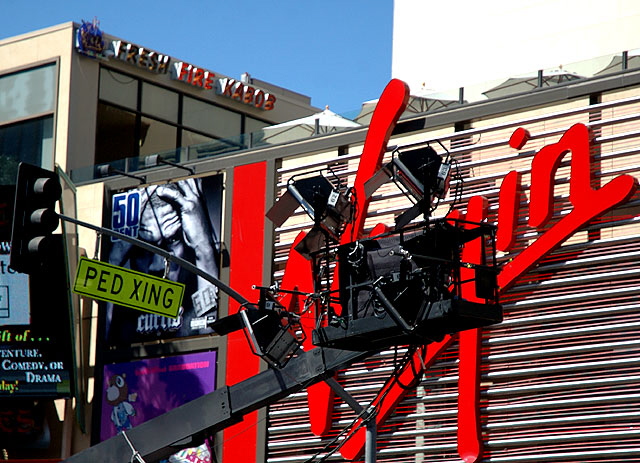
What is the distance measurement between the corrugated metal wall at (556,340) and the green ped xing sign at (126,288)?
418 cm

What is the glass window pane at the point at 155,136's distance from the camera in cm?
3453

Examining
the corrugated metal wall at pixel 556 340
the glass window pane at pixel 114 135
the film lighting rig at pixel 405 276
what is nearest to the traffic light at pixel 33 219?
the film lighting rig at pixel 405 276

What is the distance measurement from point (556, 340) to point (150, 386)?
10645 mm

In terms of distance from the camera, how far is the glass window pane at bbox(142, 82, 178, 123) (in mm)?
34500

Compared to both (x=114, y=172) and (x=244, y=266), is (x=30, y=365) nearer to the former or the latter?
(x=114, y=172)

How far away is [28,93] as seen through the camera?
108ft

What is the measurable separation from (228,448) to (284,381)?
1020cm

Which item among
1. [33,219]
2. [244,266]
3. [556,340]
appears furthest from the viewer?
[244,266]

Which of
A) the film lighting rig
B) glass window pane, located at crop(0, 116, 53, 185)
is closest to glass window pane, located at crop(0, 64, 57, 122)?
glass window pane, located at crop(0, 116, 53, 185)

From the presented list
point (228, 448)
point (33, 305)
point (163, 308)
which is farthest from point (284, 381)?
point (33, 305)

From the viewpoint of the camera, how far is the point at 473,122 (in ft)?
75.5

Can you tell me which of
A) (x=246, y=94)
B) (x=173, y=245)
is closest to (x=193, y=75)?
(x=246, y=94)

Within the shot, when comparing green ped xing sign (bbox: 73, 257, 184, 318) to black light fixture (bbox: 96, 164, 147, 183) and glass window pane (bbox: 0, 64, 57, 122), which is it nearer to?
black light fixture (bbox: 96, 164, 147, 183)

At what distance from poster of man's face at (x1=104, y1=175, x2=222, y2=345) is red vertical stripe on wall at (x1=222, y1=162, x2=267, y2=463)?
1.84 feet
